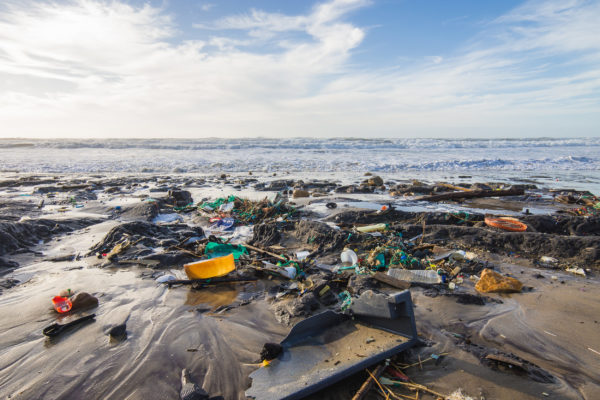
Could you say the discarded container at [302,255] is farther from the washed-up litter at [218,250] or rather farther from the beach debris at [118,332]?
the beach debris at [118,332]

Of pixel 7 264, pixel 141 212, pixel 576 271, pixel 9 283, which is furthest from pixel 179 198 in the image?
pixel 576 271

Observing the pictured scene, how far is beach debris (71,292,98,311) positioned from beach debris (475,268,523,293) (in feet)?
14.3

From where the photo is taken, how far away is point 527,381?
2215mm

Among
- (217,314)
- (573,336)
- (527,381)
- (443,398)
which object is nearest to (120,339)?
(217,314)

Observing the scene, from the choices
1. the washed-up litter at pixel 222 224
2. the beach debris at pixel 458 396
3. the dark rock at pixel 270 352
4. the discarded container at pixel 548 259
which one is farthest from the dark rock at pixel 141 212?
the discarded container at pixel 548 259

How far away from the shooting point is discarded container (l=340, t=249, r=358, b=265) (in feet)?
14.9

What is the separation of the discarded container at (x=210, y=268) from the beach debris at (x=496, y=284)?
308cm

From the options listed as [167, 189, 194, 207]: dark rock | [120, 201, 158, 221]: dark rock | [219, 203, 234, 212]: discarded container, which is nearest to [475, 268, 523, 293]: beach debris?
[219, 203, 234, 212]: discarded container

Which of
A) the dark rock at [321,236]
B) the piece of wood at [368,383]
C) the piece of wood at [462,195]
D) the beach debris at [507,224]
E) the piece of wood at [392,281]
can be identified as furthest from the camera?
the piece of wood at [462,195]

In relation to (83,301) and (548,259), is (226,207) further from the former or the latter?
(548,259)

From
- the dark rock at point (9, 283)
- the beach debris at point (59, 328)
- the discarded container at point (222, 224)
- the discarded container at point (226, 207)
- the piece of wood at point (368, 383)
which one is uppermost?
the discarded container at point (226, 207)

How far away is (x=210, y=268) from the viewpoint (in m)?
4.03

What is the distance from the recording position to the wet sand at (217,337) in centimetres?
223

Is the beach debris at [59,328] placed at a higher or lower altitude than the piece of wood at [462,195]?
lower
